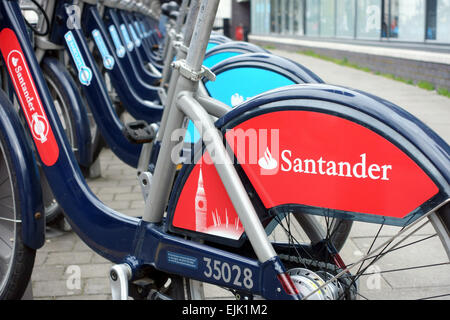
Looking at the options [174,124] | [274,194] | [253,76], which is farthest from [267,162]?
[253,76]

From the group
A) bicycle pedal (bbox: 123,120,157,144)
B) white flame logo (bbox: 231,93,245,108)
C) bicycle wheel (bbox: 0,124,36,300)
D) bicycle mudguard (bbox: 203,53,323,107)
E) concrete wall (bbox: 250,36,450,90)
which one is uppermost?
bicycle mudguard (bbox: 203,53,323,107)

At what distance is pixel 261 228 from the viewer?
1.47 meters

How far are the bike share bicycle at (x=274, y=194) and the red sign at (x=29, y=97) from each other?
0.10 meters

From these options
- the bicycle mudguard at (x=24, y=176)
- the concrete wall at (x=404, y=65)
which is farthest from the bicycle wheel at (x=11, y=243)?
the concrete wall at (x=404, y=65)

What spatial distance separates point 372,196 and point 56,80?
2050 mm

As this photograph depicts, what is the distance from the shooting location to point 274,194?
4.88ft

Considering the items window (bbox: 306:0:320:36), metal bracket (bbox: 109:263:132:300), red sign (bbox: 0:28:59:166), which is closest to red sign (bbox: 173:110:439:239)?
metal bracket (bbox: 109:263:132:300)

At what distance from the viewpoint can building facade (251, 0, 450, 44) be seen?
898cm

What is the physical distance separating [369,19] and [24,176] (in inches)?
428

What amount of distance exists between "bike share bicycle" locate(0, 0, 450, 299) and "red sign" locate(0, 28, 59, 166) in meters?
0.10

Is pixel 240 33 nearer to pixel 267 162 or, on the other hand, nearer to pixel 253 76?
pixel 253 76

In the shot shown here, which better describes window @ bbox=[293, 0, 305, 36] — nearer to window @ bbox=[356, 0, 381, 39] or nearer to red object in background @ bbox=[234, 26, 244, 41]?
window @ bbox=[356, 0, 381, 39]

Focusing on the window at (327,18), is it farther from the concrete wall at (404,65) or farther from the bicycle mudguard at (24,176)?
the bicycle mudguard at (24,176)

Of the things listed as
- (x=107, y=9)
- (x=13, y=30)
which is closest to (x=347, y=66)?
(x=107, y=9)
